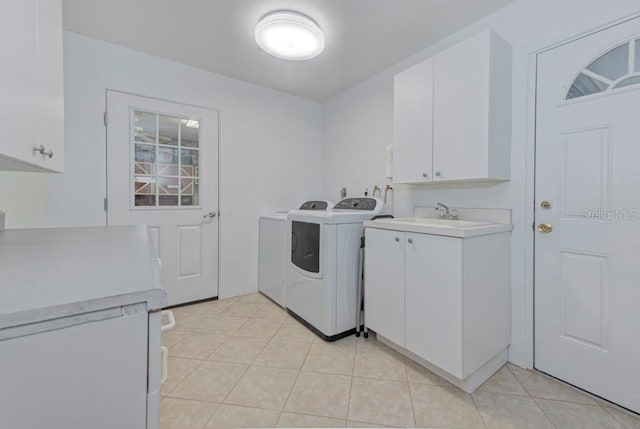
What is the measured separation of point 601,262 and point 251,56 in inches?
113

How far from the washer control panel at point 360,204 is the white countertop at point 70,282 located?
1885mm

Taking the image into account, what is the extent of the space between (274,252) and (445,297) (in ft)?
5.63

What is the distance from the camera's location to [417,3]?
1801 millimetres

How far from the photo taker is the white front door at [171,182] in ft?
7.84

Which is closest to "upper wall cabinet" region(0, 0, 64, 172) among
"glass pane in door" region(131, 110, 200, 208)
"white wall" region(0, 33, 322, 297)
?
"white wall" region(0, 33, 322, 297)

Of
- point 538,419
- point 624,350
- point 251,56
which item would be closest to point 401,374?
point 538,419

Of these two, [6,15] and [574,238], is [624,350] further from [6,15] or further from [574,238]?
[6,15]

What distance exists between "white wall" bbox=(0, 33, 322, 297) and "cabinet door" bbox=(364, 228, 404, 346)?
1542mm

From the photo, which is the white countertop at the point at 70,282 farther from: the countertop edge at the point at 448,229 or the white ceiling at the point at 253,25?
the white ceiling at the point at 253,25

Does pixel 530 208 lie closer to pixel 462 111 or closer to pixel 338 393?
pixel 462 111

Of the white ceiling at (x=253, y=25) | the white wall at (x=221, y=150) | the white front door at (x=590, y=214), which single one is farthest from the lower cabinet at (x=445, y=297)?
the white wall at (x=221, y=150)

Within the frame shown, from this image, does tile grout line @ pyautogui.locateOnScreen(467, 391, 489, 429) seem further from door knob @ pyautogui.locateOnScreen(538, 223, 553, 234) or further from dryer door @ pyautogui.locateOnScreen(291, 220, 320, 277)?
dryer door @ pyautogui.locateOnScreen(291, 220, 320, 277)

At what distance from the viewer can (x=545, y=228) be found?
65.5 inches

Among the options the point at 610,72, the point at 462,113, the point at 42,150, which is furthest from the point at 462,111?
the point at 42,150
